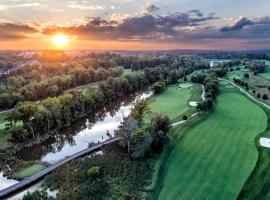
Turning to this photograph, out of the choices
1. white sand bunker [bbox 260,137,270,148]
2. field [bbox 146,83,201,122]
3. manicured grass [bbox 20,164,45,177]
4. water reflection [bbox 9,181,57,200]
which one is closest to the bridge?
water reflection [bbox 9,181,57,200]

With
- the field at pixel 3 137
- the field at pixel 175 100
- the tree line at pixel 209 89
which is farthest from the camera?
the field at pixel 175 100

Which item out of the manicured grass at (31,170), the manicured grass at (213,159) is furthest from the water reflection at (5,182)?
the manicured grass at (213,159)

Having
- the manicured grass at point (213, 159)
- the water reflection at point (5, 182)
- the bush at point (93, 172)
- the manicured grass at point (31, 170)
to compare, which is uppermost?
the manicured grass at point (213, 159)

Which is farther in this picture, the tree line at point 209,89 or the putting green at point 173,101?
the putting green at point 173,101

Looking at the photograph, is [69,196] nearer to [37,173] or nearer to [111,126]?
[37,173]

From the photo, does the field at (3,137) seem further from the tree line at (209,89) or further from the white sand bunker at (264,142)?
the white sand bunker at (264,142)

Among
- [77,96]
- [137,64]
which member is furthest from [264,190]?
[137,64]

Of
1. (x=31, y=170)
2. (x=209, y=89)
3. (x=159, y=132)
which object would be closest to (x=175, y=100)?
(x=209, y=89)

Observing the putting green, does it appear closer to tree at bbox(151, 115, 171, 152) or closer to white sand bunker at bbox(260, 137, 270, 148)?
tree at bbox(151, 115, 171, 152)

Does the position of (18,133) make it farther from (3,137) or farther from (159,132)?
(159,132)
